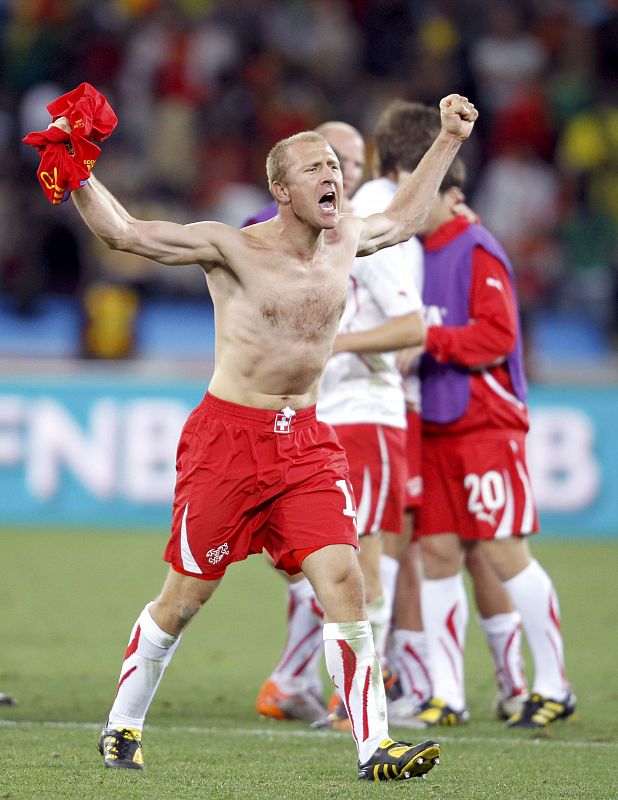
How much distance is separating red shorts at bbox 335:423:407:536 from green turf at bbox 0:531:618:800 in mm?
901

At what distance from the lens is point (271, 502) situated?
16.7 ft

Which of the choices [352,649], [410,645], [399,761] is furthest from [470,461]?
[399,761]

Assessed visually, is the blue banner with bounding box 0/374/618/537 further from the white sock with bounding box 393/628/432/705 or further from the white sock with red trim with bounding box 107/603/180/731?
the white sock with red trim with bounding box 107/603/180/731

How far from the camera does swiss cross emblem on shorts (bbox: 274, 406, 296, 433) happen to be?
16.7ft

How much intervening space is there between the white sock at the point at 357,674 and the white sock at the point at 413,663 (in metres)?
1.88

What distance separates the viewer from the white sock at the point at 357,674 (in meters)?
4.84

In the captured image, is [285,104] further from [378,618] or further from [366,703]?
[366,703]

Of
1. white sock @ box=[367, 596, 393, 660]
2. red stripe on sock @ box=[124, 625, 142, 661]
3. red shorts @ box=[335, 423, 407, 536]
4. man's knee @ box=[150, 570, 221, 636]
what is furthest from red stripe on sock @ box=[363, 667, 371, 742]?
red shorts @ box=[335, 423, 407, 536]

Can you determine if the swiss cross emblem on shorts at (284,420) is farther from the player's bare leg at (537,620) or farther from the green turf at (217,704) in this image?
the player's bare leg at (537,620)

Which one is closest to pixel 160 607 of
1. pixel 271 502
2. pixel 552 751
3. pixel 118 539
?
pixel 271 502

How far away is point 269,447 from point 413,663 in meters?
2.17

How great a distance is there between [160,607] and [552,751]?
1670 millimetres

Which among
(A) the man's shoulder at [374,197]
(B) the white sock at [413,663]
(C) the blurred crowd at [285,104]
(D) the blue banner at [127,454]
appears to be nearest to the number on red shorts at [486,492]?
(B) the white sock at [413,663]

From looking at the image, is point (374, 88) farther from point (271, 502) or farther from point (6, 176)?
point (271, 502)
